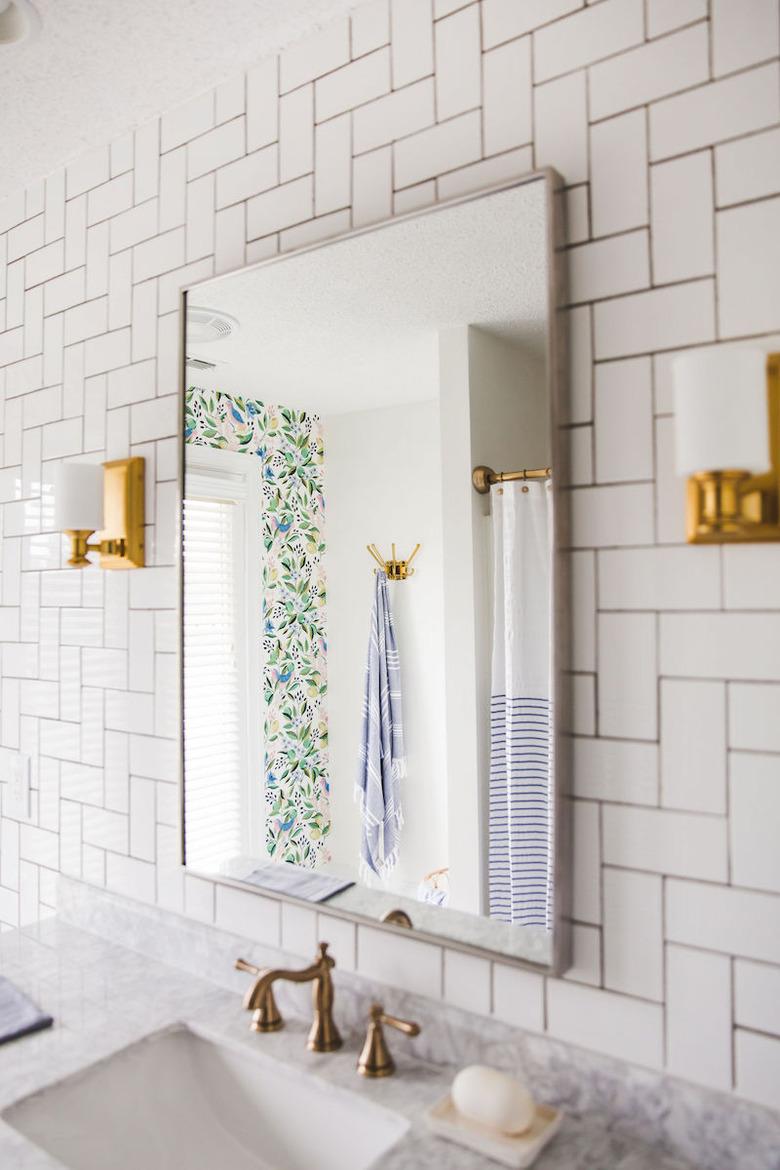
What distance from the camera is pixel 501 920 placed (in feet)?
3.70

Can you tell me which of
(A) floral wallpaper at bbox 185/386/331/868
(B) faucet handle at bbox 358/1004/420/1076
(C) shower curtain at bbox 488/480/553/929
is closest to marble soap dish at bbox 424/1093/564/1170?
(B) faucet handle at bbox 358/1004/420/1076

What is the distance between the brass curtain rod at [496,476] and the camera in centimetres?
Answer: 109

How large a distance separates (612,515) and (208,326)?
0.84 meters

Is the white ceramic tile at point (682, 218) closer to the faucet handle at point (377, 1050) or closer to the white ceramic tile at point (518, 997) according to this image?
the white ceramic tile at point (518, 997)

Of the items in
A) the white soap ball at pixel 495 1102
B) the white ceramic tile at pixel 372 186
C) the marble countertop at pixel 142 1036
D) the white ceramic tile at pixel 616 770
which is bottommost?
the marble countertop at pixel 142 1036

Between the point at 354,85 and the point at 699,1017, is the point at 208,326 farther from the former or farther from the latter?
the point at 699,1017

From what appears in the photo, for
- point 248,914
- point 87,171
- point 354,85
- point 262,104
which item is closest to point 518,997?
point 248,914

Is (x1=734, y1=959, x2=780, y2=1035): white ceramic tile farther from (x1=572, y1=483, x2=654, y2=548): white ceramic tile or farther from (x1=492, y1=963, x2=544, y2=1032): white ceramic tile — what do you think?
(x1=572, y1=483, x2=654, y2=548): white ceramic tile

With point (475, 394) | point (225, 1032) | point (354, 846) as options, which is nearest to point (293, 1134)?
point (225, 1032)

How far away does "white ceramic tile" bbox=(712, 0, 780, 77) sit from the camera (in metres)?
0.95

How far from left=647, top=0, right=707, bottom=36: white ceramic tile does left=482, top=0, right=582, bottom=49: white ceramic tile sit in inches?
4.3

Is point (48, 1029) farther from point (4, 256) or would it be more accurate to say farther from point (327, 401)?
point (4, 256)

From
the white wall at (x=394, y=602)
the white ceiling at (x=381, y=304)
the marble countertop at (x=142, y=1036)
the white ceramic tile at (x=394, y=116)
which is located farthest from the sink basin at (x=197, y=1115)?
the white ceramic tile at (x=394, y=116)

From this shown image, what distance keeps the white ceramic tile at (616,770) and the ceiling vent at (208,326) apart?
92cm
